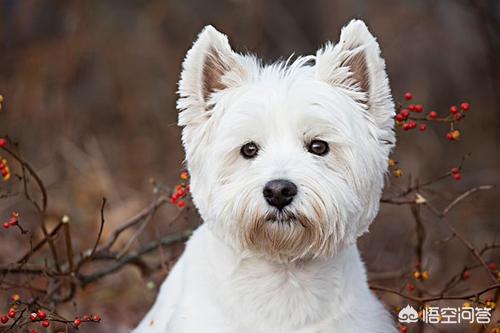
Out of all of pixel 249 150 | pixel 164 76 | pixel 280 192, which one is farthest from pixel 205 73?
pixel 164 76

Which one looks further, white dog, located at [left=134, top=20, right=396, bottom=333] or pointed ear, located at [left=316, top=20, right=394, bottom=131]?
pointed ear, located at [left=316, top=20, right=394, bottom=131]

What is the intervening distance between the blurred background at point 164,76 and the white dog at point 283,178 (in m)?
4.37

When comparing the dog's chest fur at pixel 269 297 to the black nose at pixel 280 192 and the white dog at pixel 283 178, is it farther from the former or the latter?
the black nose at pixel 280 192

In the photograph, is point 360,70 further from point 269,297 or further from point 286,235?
point 269,297

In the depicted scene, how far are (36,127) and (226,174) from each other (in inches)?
233

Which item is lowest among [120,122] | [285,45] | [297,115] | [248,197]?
[120,122]

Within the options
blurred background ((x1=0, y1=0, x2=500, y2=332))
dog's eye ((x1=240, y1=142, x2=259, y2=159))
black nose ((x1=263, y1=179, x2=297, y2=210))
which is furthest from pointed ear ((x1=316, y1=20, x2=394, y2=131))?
blurred background ((x1=0, y1=0, x2=500, y2=332))

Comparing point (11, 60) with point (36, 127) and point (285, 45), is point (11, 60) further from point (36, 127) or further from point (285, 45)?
point (285, 45)

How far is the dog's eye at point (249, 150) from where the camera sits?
11.2 ft

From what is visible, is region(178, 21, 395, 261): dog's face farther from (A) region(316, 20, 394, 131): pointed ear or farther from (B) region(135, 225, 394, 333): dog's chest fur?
(B) region(135, 225, 394, 333): dog's chest fur

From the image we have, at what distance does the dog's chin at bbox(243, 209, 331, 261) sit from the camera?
3219mm

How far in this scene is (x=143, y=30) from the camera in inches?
413

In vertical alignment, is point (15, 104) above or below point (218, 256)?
below

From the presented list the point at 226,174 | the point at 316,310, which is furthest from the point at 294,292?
the point at 226,174
